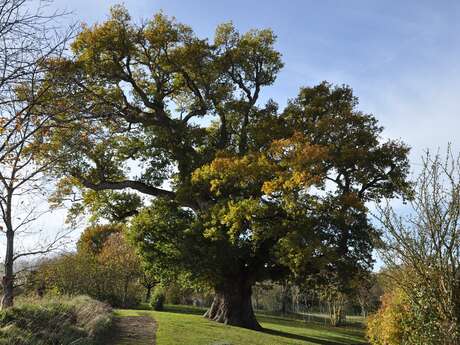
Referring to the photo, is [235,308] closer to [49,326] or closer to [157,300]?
[157,300]

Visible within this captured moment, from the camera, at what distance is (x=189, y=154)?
22625 millimetres

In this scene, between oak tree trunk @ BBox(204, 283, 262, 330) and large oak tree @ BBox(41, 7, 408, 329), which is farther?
oak tree trunk @ BBox(204, 283, 262, 330)

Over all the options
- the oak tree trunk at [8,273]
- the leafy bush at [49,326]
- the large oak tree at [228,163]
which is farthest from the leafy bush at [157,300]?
the oak tree trunk at [8,273]

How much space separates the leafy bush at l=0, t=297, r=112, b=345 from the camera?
7.93m

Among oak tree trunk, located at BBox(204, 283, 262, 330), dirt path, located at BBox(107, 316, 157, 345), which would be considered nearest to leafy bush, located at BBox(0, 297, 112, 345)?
Answer: dirt path, located at BBox(107, 316, 157, 345)

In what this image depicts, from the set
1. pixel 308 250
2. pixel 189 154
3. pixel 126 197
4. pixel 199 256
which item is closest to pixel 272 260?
pixel 199 256

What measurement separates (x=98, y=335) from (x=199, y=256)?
9330 millimetres

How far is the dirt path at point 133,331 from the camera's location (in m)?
12.2

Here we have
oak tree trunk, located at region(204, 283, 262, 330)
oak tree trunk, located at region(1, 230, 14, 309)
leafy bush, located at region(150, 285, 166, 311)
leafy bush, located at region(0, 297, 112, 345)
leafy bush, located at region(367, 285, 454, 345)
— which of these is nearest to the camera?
leafy bush, located at region(367, 285, 454, 345)

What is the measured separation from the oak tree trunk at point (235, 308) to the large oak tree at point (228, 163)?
52mm

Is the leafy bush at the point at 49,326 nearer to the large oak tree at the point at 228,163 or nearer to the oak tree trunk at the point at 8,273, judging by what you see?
the oak tree trunk at the point at 8,273

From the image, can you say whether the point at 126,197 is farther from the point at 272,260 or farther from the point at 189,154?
the point at 272,260

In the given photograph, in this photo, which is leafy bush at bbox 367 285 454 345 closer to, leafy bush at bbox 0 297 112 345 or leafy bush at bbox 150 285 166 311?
leafy bush at bbox 0 297 112 345

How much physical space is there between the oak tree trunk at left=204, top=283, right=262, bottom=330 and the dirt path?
443cm
